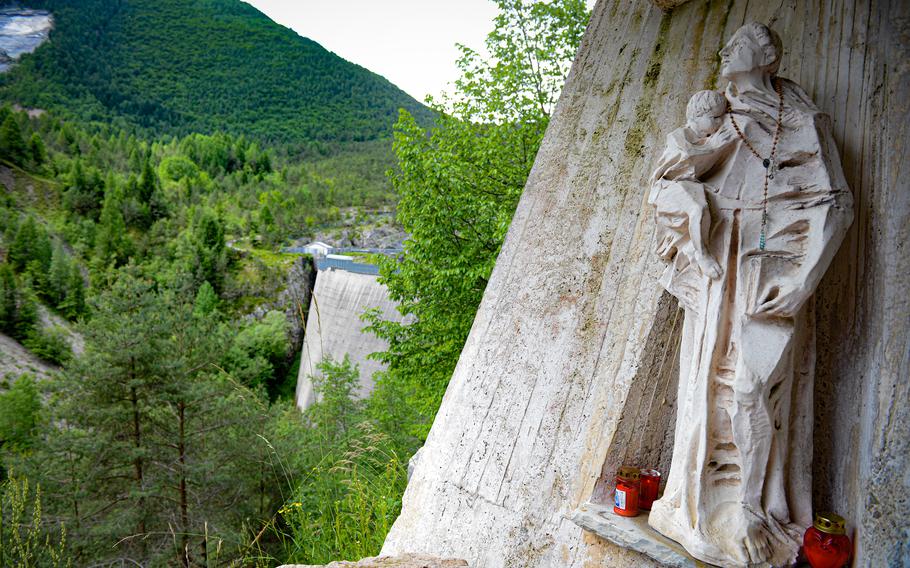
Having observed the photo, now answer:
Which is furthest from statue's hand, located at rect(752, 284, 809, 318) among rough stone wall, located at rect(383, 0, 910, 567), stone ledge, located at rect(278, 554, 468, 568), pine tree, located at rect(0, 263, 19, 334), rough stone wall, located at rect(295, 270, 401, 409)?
pine tree, located at rect(0, 263, 19, 334)

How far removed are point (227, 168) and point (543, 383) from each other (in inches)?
2465

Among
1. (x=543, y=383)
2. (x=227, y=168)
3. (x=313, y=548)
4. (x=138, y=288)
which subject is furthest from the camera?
(x=227, y=168)

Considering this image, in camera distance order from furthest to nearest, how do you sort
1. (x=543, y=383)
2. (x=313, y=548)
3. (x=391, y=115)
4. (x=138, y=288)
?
(x=391, y=115) < (x=138, y=288) < (x=313, y=548) < (x=543, y=383)

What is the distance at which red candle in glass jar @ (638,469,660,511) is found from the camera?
6.19 feet

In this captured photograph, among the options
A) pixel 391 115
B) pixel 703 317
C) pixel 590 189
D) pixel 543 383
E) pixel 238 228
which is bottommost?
pixel 238 228

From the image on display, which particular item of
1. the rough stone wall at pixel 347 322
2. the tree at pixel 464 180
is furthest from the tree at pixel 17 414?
the tree at pixel 464 180

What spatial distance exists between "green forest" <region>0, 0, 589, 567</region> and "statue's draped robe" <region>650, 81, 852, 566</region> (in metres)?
1.85

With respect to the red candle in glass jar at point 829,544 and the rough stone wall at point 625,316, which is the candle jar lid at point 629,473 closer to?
the rough stone wall at point 625,316

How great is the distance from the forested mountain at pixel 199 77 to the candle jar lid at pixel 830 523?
212ft

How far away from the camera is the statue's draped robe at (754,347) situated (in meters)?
1.49

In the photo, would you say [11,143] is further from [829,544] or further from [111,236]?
[829,544]

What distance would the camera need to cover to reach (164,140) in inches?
2623

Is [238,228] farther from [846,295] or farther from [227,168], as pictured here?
[846,295]

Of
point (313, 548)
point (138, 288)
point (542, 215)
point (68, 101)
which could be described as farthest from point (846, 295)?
point (68, 101)
